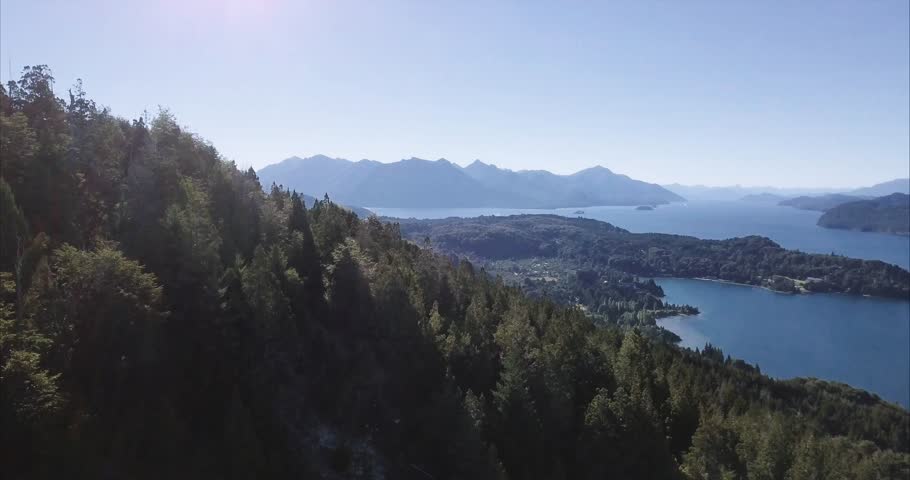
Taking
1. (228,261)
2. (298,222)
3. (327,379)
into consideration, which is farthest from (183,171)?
(327,379)

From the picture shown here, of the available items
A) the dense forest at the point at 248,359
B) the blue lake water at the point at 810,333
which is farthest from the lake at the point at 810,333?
the dense forest at the point at 248,359

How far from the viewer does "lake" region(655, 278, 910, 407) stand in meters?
106

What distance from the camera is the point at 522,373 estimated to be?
102ft

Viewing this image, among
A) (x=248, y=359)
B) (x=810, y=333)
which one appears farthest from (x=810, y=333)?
(x=248, y=359)

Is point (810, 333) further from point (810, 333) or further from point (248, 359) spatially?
point (248, 359)

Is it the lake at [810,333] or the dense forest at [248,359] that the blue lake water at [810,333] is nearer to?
the lake at [810,333]

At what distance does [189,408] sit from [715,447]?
30517 mm

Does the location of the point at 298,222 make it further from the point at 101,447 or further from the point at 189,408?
the point at 101,447

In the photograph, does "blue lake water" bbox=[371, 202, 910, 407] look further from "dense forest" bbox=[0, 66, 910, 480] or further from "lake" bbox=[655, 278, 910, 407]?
"dense forest" bbox=[0, 66, 910, 480]

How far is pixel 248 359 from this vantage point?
2573cm

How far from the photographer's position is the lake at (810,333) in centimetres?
10625

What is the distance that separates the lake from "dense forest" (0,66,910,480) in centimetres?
7709

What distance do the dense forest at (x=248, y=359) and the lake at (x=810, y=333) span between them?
77093mm

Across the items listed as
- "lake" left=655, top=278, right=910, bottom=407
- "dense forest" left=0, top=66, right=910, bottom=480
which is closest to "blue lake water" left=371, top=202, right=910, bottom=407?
"lake" left=655, top=278, right=910, bottom=407
